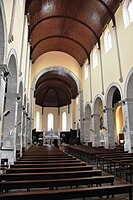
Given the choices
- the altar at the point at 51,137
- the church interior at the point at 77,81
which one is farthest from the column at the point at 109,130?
the altar at the point at 51,137

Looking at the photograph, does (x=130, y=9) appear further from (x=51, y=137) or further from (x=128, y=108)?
(x=51, y=137)

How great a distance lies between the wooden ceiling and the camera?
14.0m

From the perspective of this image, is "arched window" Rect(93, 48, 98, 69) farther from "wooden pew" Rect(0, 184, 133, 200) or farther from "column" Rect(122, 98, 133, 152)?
"wooden pew" Rect(0, 184, 133, 200)

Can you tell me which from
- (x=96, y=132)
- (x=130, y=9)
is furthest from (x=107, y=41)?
(x=96, y=132)

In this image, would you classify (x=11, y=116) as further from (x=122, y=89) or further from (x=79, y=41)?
(x=79, y=41)

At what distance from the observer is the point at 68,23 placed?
17328 mm

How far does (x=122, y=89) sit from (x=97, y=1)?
7.26 m

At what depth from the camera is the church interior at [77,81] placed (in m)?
4.11

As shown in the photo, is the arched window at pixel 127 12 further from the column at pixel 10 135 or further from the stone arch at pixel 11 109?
the column at pixel 10 135

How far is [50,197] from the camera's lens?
8.87 feet

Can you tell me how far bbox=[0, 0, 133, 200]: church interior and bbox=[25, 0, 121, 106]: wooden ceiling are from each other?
0.08 m

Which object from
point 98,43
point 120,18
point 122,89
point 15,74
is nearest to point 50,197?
point 15,74

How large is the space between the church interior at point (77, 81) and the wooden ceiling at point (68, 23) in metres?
0.08

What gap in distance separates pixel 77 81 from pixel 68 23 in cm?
786
